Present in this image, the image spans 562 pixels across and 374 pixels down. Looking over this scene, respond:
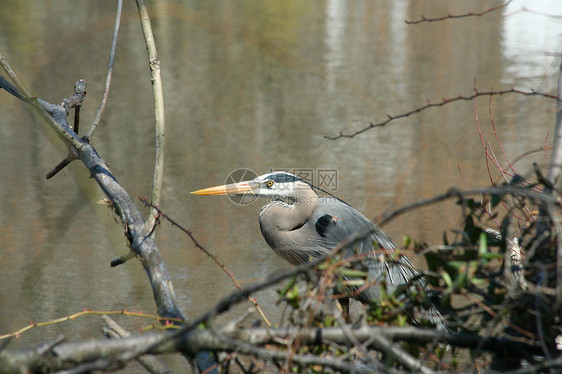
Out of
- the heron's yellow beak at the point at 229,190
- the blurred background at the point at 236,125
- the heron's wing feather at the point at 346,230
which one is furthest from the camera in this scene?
the blurred background at the point at 236,125

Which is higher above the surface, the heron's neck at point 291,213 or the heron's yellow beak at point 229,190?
the heron's yellow beak at point 229,190

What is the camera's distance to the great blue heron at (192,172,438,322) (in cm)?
297

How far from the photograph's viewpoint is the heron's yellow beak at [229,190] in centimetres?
305

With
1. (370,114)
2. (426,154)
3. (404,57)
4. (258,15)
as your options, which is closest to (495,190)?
(426,154)

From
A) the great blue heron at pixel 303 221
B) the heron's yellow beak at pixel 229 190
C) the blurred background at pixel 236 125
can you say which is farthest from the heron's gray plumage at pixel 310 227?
the blurred background at pixel 236 125

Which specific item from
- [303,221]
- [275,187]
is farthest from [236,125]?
[303,221]

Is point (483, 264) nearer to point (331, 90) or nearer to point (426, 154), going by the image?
point (426, 154)

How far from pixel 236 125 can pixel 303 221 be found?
3173mm

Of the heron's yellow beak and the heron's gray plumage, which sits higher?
the heron's yellow beak

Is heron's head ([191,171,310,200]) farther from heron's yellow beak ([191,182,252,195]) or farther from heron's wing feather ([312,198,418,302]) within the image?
heron's wing feather ([312,198,418,302])

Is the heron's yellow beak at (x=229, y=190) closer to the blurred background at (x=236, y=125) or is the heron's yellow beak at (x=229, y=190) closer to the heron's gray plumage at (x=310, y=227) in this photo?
the heron's gray plumage at (x=310, y=227)

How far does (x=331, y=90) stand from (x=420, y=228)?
3.00 metres

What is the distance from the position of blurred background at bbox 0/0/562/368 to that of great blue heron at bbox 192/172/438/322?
370 millimetres

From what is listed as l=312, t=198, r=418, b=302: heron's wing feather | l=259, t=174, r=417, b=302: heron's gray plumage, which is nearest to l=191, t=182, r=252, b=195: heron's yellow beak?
l=259, t=174, r=417, b=302: heron's gray plumage
